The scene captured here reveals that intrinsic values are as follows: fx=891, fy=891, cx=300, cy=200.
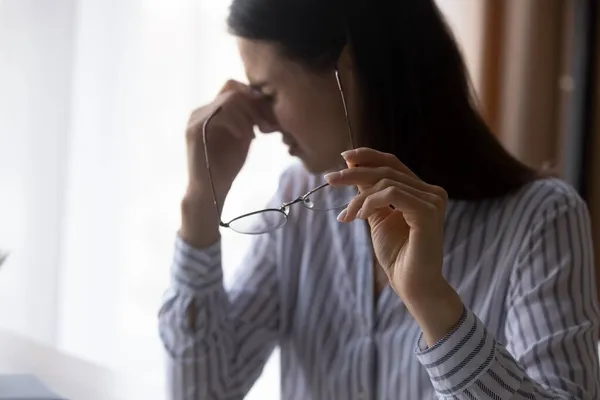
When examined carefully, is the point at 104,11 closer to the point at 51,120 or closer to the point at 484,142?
the point at 51,120

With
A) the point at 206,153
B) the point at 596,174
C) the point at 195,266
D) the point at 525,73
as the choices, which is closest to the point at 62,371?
the point at 195,266

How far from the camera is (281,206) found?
109 centimetres

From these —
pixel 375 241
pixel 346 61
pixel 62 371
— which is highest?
pixel 346 61

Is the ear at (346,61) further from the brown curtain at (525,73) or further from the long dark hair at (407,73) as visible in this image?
the brown curtain at (525,73)

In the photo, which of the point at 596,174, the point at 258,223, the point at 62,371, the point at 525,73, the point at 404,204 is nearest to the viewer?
the point at 404,204

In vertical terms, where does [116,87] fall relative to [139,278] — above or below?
above

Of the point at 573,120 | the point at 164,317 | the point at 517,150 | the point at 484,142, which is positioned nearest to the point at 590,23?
the point at 573,120

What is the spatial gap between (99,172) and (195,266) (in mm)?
227

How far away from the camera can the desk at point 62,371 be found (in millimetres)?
1236

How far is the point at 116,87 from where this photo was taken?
1279mm

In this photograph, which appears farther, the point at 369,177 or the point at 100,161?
the point at 100,161

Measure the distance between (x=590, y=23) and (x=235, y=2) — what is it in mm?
999

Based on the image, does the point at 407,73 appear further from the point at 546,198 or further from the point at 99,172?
the point at 99,172

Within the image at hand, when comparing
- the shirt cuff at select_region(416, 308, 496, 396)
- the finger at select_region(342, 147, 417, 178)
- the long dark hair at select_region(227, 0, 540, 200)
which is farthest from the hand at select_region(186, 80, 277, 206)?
the shirt cuff at select_region(416, 308, 496, 396)
